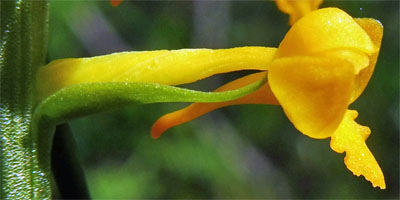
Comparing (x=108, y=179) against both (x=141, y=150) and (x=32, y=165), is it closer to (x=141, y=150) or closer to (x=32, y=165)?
(x=141, y=150)

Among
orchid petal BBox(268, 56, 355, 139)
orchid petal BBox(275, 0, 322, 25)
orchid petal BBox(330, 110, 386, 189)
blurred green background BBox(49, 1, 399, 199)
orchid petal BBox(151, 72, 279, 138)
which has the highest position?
orchid petal BBox(268, 56, 355, 139)

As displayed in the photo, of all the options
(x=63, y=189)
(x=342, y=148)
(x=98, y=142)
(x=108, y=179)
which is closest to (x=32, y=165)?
(x=63, y=189)

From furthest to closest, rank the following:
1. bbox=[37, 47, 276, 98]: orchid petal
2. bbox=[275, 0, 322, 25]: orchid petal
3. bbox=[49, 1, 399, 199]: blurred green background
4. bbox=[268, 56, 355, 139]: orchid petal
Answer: bbox=[49, 1, 399, 199]: blurred green background < bbox=[275, 0, 322, 25]: orchid petal < bbox=[37, 47, 276, 98]: orchid petal < bbox=[268, 56, 355, 139]: orchid petal

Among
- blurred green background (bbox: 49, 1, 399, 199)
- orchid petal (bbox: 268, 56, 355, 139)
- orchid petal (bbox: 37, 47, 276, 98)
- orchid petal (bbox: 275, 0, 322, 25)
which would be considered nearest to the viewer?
orchid petal (bbox: 268, 56, 355, 139)

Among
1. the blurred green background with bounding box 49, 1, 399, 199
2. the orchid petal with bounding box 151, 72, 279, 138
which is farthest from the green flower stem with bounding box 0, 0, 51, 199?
the blurred green background with bounding box 49, 1, 399, 199

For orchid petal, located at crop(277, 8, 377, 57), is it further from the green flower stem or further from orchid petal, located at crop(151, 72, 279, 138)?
the green flower stem

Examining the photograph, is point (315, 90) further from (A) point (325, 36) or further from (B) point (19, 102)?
Answer: (B) point (19, 102)

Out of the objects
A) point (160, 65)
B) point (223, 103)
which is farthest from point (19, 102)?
point (223, 103)
